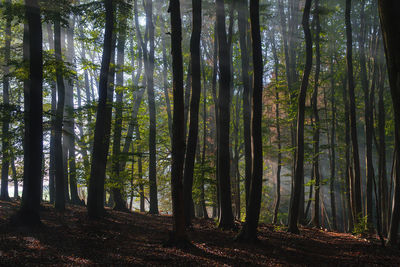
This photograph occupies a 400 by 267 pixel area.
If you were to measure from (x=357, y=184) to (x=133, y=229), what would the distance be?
936 cm

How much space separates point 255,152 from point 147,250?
4.00 m

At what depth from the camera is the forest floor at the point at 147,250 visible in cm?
695

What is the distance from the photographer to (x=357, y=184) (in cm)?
1423

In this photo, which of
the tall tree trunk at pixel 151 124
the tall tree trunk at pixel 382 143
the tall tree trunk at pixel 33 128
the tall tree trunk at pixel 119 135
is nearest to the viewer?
the tall tree trunk at pixel 33 128

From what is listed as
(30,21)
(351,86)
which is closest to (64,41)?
(30,21)

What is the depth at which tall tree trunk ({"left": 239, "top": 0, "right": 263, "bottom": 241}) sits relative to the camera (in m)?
9.63

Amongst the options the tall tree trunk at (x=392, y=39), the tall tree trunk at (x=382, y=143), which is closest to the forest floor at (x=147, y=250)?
the tall tree trunk at (x=392, y=39)

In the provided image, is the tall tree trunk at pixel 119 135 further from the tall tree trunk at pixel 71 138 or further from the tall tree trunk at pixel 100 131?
the tall tree trunk at pixel 71 138

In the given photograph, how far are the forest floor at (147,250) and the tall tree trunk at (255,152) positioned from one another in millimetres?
522

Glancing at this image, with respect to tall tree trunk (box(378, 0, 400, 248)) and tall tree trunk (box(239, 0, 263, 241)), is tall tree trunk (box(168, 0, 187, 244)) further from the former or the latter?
tall tree trunk (box(378, 0, 400, 248))

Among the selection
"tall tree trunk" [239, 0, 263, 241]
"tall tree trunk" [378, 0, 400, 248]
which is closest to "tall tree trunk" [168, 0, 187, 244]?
"tall tree trunk" [239, 0, 263, 241]

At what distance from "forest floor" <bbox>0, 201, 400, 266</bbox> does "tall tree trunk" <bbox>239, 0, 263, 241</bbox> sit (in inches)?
20.5

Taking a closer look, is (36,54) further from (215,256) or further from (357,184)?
(357,184)

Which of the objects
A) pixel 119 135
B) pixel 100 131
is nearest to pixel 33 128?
pixel 100 131
